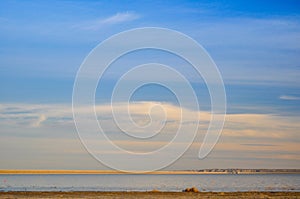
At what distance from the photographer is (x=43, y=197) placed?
57.2m

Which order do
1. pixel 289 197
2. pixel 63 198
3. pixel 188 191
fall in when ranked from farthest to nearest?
pixel 188 191
pixel 289 197
pixel 63 198

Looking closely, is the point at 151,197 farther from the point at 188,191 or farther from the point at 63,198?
the point at 188,191

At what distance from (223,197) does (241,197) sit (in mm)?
1864

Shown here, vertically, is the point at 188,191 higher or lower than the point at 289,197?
higher

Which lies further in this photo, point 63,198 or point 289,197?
point 289,197

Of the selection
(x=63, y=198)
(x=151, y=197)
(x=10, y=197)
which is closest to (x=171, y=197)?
(x=151, y=197)

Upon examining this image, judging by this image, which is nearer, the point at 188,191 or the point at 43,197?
the point at 43,197

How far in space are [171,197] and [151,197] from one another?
1982 millimetres

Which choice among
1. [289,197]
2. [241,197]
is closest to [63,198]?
[241,197]

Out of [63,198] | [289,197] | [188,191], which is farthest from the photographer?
[188,191]

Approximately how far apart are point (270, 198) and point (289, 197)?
2.86 meters

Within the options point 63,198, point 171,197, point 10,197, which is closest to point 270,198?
point 171,197

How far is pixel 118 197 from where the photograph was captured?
5800cm

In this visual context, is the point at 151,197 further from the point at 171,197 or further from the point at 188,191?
the point at 188,191
